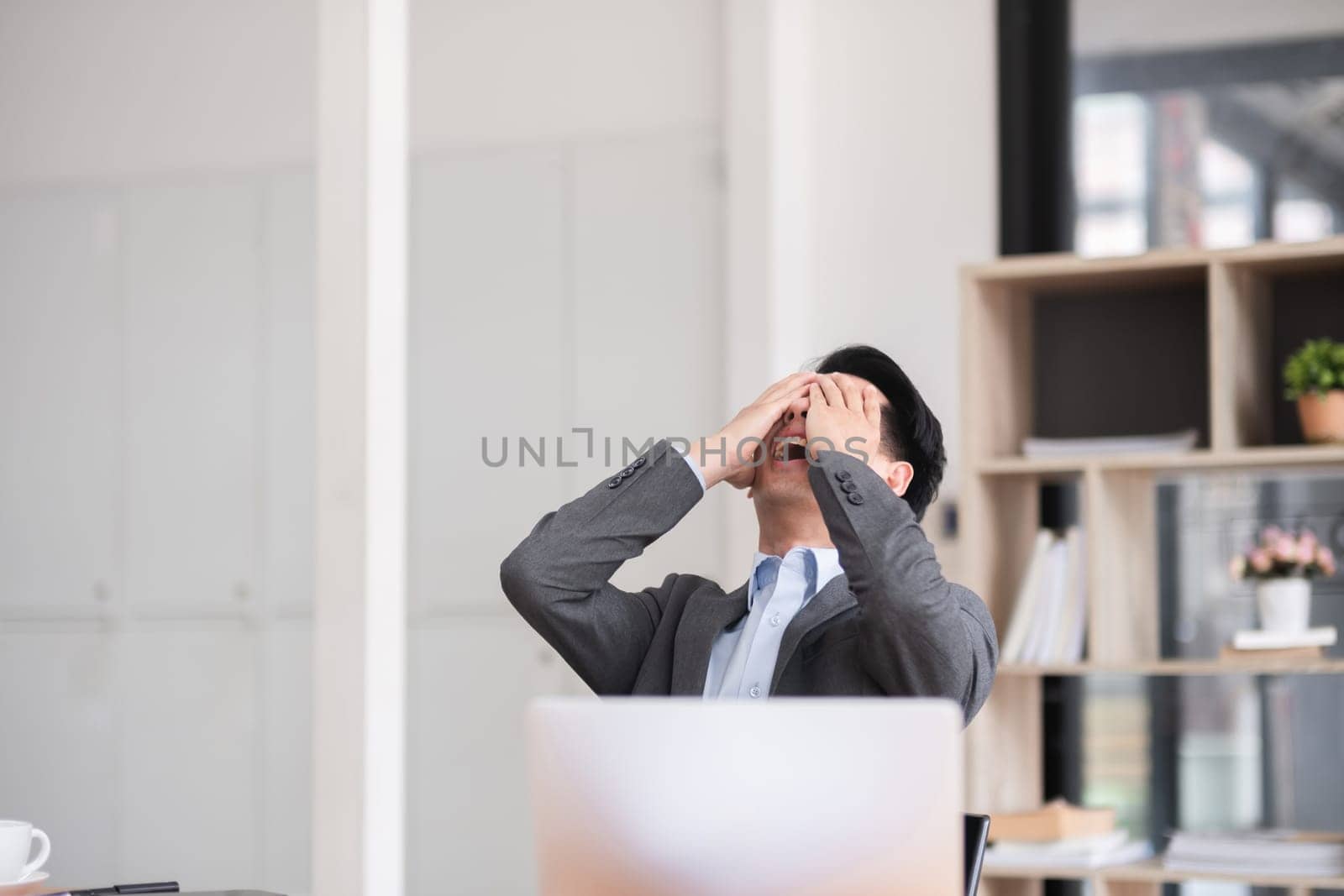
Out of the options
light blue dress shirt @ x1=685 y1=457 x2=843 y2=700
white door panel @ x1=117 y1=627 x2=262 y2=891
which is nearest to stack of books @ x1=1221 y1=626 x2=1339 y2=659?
light blue dress shirt @ x1=685 y1=457 x2=843 y2=700

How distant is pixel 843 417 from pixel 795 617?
254 mm

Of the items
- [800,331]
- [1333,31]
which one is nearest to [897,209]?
[800,331]

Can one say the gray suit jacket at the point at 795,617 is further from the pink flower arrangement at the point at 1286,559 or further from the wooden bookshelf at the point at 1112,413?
the pink flower arrangement at the point at 1286,559

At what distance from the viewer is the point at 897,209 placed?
4.00 m

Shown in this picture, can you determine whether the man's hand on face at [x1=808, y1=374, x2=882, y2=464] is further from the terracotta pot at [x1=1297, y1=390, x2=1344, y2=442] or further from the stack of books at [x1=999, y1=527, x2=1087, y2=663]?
the terracotta pot at [x1=1297, y1=390, x2=1344, y2=442]

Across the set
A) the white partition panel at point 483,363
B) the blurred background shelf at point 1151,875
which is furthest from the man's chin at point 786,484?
the white partition panel at point 483,363

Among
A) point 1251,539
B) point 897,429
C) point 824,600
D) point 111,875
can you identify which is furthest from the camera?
point 111,875

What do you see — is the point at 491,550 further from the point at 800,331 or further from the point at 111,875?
the point at 111,875

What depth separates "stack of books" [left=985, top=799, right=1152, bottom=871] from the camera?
130 inches

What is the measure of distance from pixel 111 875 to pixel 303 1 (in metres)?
2.52

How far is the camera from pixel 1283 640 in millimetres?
3236

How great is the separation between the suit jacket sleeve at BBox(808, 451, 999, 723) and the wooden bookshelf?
61.0 inches

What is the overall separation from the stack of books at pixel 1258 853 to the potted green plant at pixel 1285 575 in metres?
0.42

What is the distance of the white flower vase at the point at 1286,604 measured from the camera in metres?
3.28
